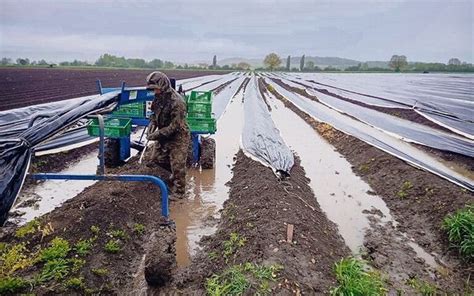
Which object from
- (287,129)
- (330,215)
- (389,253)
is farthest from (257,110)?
(389,253)

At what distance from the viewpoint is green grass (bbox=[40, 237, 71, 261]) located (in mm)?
3633

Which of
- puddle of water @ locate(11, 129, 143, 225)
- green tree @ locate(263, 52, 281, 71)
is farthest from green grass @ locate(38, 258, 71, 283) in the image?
green tree @ locate(263, 52, 281, 71)

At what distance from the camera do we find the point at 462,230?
15.1ft

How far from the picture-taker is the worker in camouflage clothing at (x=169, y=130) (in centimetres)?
523

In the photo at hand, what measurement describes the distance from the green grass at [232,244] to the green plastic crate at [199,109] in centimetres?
344

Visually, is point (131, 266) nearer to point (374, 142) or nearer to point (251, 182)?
point (251, 182)

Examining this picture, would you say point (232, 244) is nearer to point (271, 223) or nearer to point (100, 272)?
point (271, 223)

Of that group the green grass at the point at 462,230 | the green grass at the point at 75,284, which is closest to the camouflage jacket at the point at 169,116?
the green grass at the point at 75,284

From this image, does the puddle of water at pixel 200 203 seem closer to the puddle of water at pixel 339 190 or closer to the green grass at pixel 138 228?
the green grass at pixel 138 228

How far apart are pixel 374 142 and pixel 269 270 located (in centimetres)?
692

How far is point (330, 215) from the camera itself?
587 cm

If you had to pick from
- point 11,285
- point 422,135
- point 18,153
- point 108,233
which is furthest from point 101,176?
point 422,135

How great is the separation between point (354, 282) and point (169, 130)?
10.2ft

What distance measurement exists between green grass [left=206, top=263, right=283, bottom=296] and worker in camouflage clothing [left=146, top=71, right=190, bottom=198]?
7.53 ft
